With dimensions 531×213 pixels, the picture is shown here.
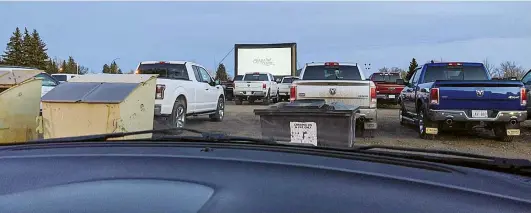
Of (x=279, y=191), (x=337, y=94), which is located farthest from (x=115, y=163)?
(x=337, y=94)

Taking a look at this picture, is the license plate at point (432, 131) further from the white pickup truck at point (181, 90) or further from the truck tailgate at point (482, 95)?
the white pickup truck at point (181, 90)

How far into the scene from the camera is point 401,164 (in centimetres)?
200

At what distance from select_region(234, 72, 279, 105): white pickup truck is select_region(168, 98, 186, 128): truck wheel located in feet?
44.3

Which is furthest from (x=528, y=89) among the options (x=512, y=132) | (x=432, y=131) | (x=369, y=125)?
(x=369, y=125)

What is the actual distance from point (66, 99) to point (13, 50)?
5938cm

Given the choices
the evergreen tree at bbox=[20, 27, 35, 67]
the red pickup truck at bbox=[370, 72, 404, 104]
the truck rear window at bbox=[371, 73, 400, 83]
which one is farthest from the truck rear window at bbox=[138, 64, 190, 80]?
the evergreen tree at bbox=[20, 27, 35, 67]

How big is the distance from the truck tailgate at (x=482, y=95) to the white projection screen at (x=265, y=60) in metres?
23.2

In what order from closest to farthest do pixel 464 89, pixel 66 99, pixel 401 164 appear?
pixel 401 164, pixel 66 99, pixel 464 89

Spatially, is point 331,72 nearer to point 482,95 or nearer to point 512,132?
point 482,95

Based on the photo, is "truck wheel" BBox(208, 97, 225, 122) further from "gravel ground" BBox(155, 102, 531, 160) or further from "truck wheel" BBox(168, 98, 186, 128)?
"truck wheel" BBox(168, 98, 186, 128)

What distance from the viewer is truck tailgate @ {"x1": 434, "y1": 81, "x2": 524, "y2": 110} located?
9.88 metres

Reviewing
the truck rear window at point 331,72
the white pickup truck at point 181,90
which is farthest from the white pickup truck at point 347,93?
the white pickup truck at point 181,90

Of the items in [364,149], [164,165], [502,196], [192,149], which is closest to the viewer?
[502,196]

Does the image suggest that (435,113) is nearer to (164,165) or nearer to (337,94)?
(337,94)
